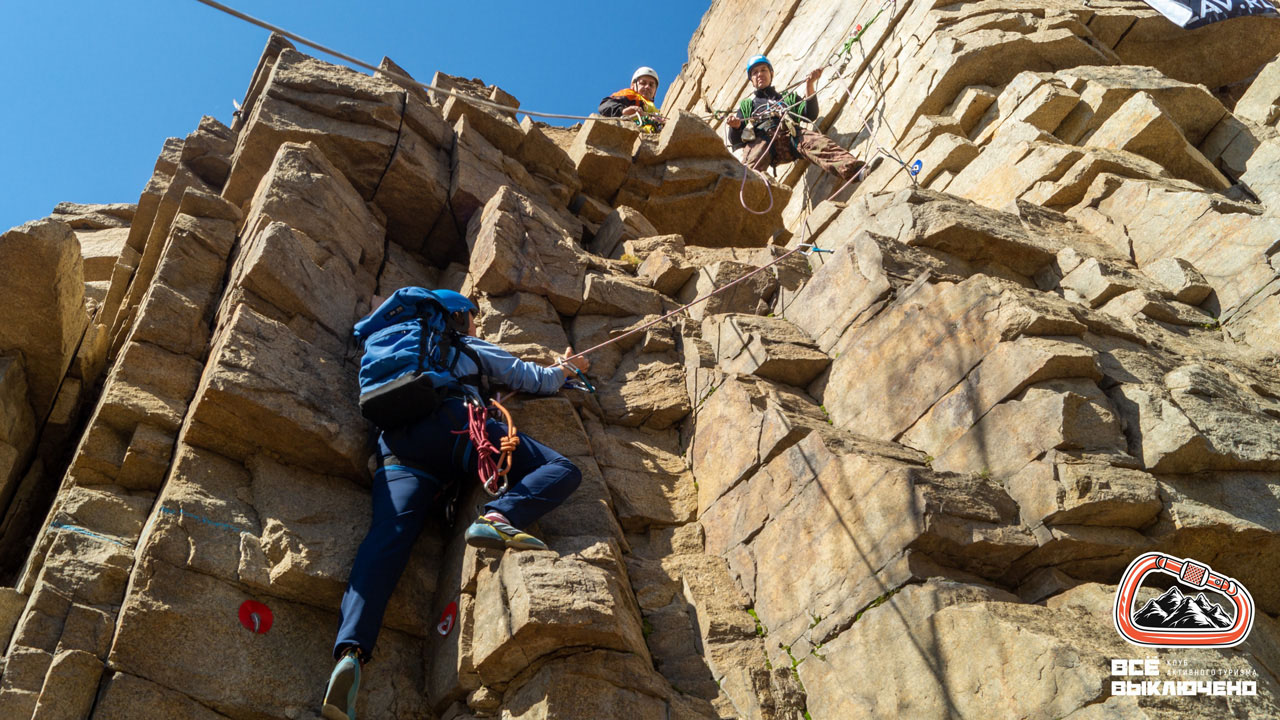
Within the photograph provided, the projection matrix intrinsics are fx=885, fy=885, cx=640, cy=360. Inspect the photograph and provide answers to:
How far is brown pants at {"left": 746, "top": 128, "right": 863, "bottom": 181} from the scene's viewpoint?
12.4 m

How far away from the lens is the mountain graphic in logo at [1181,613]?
4.77 metres

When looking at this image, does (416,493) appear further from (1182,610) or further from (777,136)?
(777,136)

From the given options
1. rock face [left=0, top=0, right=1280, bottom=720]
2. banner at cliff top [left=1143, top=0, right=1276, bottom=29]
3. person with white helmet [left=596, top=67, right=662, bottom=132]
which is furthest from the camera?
person with white helmet [left=596, top=67, right=662, bottom=132]

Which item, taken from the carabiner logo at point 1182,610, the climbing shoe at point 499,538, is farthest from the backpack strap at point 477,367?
the carabiner logo at point 1182,610

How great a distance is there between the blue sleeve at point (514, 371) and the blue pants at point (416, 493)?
69cm

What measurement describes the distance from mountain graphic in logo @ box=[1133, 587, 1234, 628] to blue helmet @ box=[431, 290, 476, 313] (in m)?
5.06

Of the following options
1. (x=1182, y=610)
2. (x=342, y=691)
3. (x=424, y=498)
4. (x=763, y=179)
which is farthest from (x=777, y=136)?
(x=342, y=691)

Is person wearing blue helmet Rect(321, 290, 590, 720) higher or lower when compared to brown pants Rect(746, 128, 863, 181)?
lower

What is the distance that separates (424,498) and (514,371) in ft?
4.53

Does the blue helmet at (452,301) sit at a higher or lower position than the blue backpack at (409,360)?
higher

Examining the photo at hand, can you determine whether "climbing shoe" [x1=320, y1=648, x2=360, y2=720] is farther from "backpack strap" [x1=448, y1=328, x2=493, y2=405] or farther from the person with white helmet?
the person with white helmet

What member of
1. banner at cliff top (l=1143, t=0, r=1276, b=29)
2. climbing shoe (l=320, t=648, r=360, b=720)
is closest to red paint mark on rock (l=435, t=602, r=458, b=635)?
climbing shoe (l=320, t=648, r=360, b=720)

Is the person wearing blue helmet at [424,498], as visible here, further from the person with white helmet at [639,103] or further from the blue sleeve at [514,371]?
the person with white helmet at [639,103]

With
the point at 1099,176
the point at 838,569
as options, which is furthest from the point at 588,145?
the point at 838,569
